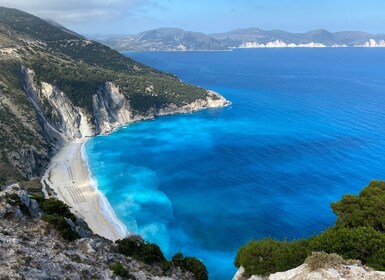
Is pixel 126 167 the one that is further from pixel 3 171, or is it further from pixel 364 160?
pixel 364 160

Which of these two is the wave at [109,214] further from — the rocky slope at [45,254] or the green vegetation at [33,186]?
the rocky slope at [45,254]

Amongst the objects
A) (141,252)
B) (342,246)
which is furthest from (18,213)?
(342,246)

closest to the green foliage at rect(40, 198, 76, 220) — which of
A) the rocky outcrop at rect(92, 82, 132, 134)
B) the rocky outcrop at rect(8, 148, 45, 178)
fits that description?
the rocky outcrop at rect(8, 148, 45, 178)

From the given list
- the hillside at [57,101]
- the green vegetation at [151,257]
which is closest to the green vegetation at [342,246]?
the green vegetation at [151,257]

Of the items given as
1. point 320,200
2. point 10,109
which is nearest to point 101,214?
point 320,200

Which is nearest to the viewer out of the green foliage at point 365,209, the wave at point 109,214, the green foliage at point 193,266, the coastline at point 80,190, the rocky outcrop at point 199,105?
the green foliage at point 365,209

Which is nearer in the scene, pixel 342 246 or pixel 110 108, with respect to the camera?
pixel 342 246

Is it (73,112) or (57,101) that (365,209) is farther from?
(57,101)
